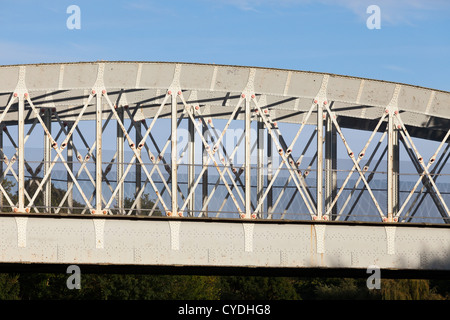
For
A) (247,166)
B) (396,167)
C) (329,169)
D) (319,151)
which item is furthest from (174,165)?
(396,167)

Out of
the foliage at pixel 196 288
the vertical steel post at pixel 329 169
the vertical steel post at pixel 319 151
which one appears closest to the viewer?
the vertical steel post at pixel 319 151

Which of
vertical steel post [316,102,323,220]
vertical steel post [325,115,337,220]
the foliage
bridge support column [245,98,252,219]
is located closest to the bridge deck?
bridge support column [245,98,252,219]

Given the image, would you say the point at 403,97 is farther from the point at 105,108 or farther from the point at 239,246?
the point at 105,108

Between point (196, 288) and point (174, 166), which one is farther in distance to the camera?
point (196, 288)

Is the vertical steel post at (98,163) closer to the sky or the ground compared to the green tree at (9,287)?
closer to the sky

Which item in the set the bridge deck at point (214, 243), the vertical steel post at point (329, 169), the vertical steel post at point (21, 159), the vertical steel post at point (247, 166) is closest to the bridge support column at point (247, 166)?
the vertical steel post at point (247, 166)

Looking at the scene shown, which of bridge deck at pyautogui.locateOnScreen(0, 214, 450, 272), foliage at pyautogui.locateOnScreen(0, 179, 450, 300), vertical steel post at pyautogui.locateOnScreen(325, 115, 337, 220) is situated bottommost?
foliage at pyautogui.locateOnScreen(0, 179, 450, 300)

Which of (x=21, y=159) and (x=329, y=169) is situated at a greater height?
(x=21, y=159)

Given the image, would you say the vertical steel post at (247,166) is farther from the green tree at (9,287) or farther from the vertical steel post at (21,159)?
the green tree at (9,287)

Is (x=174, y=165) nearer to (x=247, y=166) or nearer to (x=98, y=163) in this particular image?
(x=247, y=166)

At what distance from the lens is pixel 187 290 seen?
94.8 meters

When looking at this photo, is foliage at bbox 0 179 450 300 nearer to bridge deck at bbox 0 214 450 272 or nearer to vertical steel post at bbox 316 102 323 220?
bridge deck at bbox 0 214 450 272

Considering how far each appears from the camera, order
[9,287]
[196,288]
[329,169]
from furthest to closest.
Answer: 1. [196,288]
2. [9,287]
3. [329,169]
